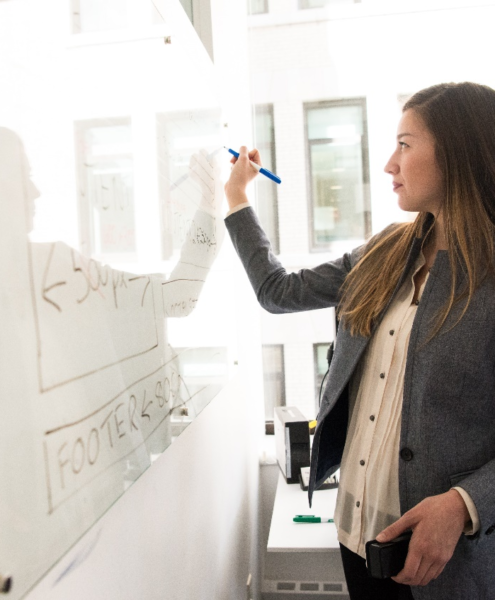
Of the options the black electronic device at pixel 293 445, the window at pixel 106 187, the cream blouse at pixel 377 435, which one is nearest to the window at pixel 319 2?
the cream blouse at pixel 377 435

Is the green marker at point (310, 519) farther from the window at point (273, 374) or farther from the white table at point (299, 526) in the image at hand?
the window at point (273, 374)

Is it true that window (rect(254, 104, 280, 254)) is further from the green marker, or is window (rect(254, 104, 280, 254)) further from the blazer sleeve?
the green marker

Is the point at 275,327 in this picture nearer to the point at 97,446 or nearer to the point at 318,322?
the point at 318,322

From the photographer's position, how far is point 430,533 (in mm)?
933

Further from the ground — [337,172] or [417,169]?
[337,172]

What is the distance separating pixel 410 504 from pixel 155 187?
788mm

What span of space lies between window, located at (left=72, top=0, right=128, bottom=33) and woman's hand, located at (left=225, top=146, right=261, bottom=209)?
60 cm

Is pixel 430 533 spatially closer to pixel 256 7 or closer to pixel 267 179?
pixel 267 179

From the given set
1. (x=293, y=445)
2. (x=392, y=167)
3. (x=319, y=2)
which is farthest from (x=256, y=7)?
(x=293, y=445)

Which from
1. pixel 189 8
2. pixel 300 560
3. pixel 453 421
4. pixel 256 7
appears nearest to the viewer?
pixel 453 421

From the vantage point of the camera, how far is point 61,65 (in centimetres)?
→ 57

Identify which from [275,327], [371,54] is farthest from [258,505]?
[371,54]

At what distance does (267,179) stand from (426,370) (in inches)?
62.9

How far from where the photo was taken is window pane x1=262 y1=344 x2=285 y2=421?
8.20 feet
